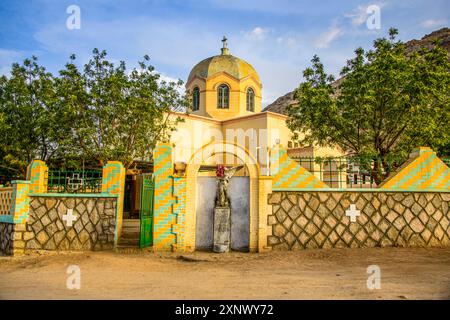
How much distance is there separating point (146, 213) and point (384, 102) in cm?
911

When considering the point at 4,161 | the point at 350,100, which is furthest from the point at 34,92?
the point at 350,100

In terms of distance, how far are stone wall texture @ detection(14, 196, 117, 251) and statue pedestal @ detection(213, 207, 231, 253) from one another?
261cm

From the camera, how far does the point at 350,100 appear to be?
13406mm

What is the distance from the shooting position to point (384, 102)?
12.9 meters

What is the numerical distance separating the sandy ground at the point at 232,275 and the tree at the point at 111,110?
8.00 meters

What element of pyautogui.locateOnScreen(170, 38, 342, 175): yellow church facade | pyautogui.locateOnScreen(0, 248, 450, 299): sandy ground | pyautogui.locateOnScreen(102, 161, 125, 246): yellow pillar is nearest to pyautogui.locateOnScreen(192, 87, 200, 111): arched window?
pyautogui.locateOnScreen(170, 38, 342, 175): yellow church facade

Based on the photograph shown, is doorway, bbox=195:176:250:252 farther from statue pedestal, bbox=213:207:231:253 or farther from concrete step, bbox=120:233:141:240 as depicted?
concrete step, bbox=120:233:141:240

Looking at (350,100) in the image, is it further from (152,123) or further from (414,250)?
(152,123)

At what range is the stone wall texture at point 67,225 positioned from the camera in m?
9.20

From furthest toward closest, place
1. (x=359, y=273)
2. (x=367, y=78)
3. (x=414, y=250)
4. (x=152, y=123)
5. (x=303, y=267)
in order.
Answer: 1. (x=152, y=123)
2. (x=367, y=78)
3. (x=414, y=250)
4. (x=303, y=267)
5. (x=359, y=273)

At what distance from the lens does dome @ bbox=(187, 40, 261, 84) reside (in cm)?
2698

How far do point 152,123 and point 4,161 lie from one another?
710cm

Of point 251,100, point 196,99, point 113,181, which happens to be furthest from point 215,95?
point 113,181

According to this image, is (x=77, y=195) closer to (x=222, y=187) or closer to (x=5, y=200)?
(x=5, y=200)
